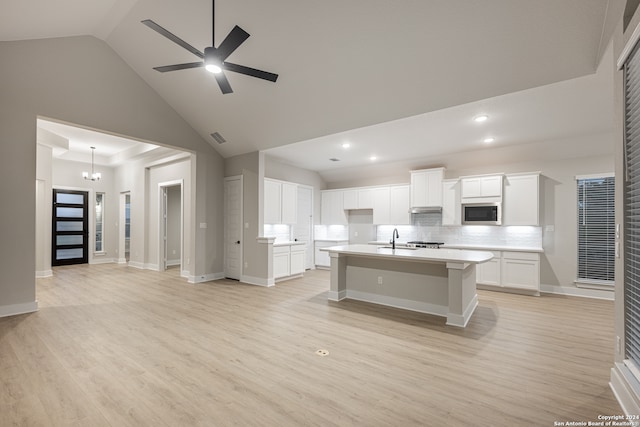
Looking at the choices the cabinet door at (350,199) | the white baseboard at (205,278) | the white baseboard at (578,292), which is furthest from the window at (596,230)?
the white baseboard at (205,278)

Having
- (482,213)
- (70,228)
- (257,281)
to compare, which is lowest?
(257,281)

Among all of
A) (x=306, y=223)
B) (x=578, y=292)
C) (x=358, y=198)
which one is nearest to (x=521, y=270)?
(x=578, y=292)

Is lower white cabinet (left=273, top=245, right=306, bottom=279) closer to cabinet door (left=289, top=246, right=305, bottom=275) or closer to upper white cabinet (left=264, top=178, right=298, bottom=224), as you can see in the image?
cabinet door (left=289, top=246, right=305, bottom=275)

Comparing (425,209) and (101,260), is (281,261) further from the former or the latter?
(101,260)

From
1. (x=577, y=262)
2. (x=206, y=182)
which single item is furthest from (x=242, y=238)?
(x=577, y=262)

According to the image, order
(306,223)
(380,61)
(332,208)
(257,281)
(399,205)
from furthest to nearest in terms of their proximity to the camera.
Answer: (332,208) < (306,223) < (399,205) < (257,281) < (380,61)

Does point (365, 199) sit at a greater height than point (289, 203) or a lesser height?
greater

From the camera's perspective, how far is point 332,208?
27.4ft

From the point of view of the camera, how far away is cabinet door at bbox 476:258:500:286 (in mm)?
5555

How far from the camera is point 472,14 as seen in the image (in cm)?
282

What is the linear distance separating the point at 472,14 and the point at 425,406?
138 inches

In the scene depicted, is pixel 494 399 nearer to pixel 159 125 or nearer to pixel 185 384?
pixel 185 384

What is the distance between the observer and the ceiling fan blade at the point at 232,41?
2598 millimetres

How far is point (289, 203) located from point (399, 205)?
275 cm
